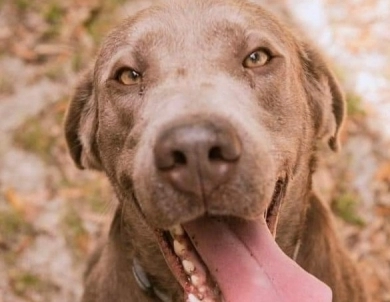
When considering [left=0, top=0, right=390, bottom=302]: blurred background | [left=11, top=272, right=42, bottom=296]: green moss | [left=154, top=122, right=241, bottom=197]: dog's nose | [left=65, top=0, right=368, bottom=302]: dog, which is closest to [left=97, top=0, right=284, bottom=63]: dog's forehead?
[left=65, top=0, right=368, bottom=302]: dog

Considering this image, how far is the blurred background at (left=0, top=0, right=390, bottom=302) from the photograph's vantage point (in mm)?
5812

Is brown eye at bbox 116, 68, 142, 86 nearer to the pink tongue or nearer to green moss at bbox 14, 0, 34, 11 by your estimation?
the pink tongue

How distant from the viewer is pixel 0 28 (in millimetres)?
7414

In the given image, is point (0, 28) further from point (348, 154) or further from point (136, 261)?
point (136, 261)

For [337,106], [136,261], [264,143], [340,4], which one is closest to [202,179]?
[264,143]

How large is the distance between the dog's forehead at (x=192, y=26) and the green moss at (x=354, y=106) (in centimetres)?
261

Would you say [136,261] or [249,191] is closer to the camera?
[249,191]

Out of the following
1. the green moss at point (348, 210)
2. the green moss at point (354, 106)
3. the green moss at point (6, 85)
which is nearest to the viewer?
the green moss at point (348, 210)

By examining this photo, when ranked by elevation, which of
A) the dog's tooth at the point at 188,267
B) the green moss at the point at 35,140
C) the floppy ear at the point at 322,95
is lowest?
the green moss at the point at 35,140

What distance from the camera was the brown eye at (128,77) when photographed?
3.64 metres

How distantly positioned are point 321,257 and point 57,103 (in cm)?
333

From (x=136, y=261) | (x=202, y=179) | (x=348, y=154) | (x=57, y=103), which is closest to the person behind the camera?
A: (x=202, y=179)

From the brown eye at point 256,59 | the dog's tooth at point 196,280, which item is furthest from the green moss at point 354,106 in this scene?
the dog's tooth at point 196,280

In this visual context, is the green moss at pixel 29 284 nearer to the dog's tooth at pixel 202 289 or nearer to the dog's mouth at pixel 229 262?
the dog's mouth at pixel 229 262
